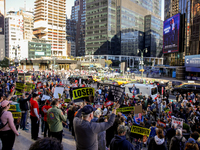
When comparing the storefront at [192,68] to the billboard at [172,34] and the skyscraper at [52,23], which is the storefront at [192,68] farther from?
the skyscraper at [52,23]

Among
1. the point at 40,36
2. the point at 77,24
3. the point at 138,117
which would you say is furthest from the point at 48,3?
the point at 138,117

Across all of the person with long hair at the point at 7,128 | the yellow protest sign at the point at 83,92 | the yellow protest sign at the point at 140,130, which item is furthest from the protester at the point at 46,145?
the yellow protest sign at the point at 83,92

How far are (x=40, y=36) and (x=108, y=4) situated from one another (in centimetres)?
6701

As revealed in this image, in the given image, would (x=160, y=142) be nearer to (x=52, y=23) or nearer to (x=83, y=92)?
(x=83, y=92)

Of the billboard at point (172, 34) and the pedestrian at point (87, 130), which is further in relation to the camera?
the billboard at point (172, 34)

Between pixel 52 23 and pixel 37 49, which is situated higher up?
pixel 52 23

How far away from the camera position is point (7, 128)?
4926mm

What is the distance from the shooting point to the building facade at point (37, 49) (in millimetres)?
122644

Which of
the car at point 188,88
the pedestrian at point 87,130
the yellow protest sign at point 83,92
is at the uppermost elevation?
the yellow protest sign at point 83,92

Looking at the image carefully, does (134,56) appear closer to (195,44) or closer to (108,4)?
(108,4)

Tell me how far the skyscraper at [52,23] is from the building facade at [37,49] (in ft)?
44.8

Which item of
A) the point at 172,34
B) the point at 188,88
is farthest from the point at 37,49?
the point at 188,88

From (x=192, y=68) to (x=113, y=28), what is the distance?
80040mm

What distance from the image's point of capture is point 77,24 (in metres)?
191
